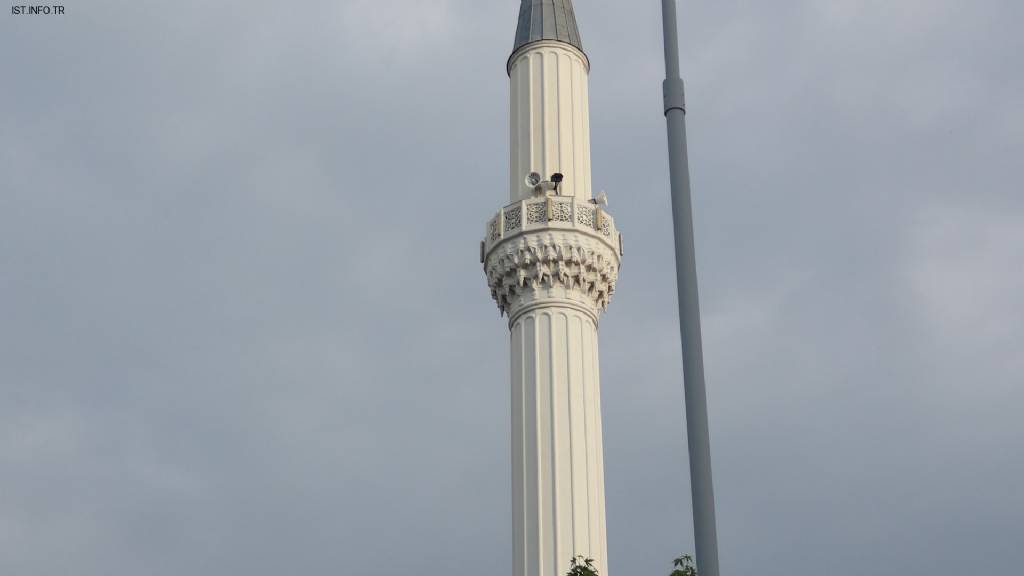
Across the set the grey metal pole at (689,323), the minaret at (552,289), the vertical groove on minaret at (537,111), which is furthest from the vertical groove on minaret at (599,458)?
the grey metal pole at (689,323)

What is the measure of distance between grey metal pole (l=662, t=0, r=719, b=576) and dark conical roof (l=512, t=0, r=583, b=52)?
15.4 m

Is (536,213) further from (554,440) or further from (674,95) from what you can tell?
(674,95)

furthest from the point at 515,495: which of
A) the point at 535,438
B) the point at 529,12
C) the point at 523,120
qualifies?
the point at 529,12

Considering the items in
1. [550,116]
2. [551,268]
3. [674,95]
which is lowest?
[674,95]

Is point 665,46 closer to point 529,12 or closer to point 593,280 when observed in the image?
point 593,280

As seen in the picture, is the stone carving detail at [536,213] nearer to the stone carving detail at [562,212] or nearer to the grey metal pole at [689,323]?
the stone carving detail at [562,212]

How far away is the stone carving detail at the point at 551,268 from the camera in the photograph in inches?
1183

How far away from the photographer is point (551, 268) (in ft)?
98.4

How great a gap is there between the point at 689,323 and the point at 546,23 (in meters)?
18.7

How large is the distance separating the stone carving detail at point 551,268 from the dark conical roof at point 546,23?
5.36 m

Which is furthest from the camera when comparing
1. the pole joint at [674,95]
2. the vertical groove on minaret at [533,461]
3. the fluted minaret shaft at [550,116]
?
the fluted minaret shaft at [550,116]

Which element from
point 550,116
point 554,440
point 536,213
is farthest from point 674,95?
point 550,116

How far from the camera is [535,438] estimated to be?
94.7 feet

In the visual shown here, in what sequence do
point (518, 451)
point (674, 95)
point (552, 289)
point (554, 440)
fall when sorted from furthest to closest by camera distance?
1. point (552, 289)
2. point (518, 451)
3. point (554, 440)
4. point (674, 95)
